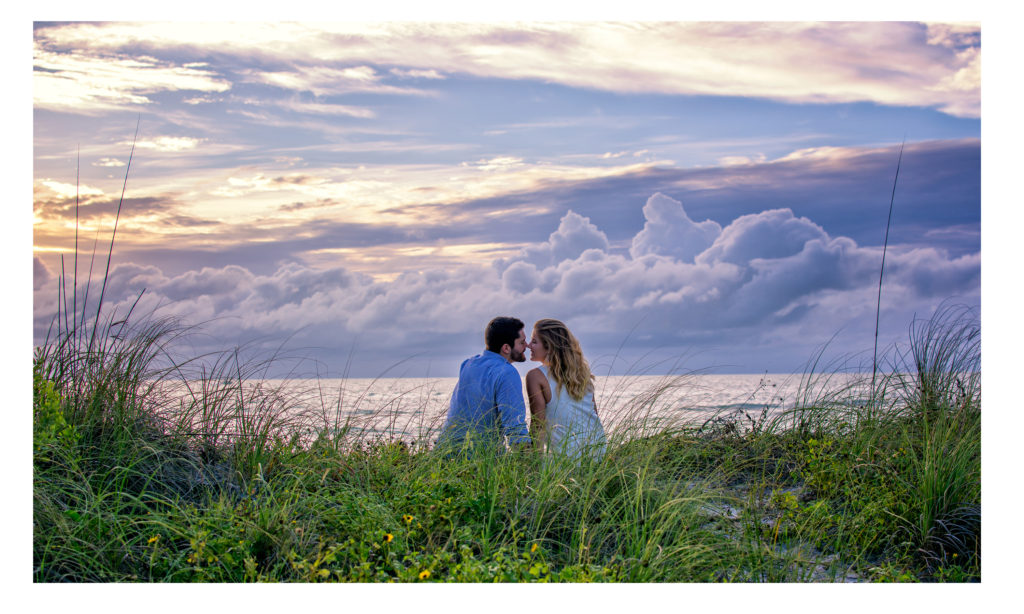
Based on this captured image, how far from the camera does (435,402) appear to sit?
6242mm

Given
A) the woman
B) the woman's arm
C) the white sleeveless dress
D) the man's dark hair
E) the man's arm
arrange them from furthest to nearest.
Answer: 1. the man's dark hair
2. the woman's arm
3. the woman
4. the man's arm
5. the white sleeveless dress

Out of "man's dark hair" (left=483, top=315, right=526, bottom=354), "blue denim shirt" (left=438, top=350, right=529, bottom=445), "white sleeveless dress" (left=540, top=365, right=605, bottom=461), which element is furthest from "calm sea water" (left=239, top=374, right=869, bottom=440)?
"man's dark hair" (left=483, top=315, right=526, bottom=354)

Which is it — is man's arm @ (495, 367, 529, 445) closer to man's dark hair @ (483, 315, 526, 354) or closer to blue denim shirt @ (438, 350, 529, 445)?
blue denim shirt @ (438, 350, 529, 445)

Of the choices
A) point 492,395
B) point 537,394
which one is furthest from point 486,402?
point 537,394

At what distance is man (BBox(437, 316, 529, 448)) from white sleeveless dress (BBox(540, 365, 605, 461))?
0.27 m

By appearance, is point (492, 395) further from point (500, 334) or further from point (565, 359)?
point (565, 359)

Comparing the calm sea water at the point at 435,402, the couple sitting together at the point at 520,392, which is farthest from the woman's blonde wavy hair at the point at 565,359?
the calm sea water at the point at 435,402

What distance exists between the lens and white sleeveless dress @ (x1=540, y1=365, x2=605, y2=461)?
470cm

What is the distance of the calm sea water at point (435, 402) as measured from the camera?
5469 millimetres

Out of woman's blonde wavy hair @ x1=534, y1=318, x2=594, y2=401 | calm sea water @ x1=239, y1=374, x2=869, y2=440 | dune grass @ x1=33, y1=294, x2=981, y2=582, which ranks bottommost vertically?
dune grass @ x1=33, y1=294, x2=981, y2=582

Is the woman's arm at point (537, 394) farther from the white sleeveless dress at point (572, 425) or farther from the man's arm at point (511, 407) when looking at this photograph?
the man's arm at point (511, 407)

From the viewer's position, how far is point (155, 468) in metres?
4.60

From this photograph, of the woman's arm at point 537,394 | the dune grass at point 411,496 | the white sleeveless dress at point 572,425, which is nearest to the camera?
the dune grass at point 411,496
